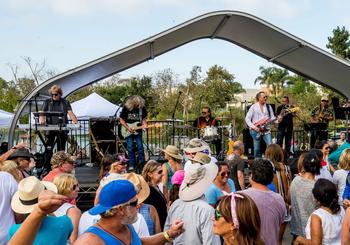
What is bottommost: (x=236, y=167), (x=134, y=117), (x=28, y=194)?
(x=236, y=167)

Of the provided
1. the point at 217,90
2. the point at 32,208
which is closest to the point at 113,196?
the point at 32,208

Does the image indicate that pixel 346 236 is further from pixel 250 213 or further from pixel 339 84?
pixel 339 84

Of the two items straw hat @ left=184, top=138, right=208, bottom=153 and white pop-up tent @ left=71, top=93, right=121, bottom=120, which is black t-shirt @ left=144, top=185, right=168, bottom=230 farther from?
white pop-up tent @ left=71, top=93, right=121, bottom=120

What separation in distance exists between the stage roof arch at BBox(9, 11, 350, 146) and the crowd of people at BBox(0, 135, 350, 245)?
413cm

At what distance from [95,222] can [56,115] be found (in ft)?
18.5

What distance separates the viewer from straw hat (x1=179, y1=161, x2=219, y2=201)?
3991 mm

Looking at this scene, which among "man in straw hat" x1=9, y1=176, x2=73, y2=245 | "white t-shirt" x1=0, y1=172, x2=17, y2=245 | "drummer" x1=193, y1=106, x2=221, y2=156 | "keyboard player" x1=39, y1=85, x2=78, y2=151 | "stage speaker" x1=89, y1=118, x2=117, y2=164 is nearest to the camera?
"man in straw hat" x1=9, y1=176, x2=73, y2=245

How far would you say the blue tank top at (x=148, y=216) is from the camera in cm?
414

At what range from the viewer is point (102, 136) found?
12.1 metres

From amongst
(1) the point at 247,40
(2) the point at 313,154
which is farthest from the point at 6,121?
(2) the point at 313,154

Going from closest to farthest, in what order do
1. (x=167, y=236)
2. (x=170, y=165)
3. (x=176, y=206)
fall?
(x=167, y=236) < (x=176, y=206) < (x=170, y=165)

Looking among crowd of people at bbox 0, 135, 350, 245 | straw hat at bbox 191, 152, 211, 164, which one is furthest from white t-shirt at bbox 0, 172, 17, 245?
straw hat at bbox 191, 152, 211, 164

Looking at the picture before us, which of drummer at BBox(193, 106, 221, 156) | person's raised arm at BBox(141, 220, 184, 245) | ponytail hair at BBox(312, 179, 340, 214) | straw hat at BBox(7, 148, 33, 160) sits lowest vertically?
person's raised arm at BBox(141, 220, 184, 245)

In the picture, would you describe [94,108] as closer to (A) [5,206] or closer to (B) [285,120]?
(B) [285,120]
